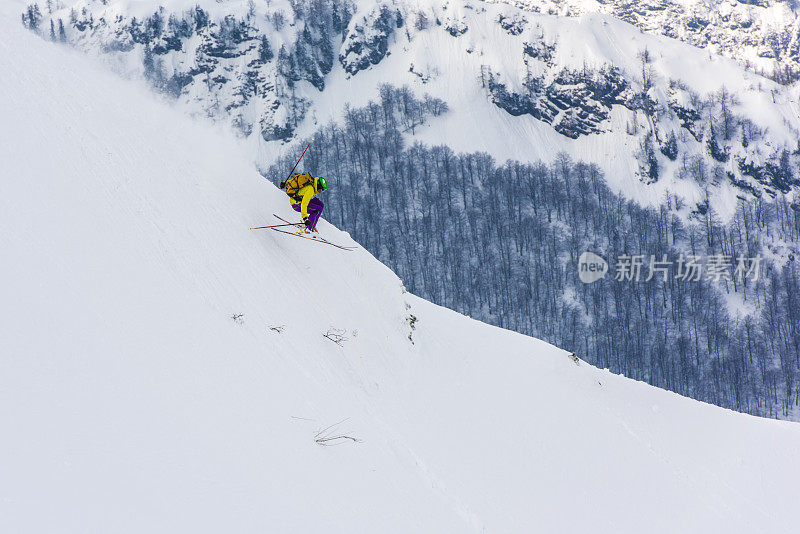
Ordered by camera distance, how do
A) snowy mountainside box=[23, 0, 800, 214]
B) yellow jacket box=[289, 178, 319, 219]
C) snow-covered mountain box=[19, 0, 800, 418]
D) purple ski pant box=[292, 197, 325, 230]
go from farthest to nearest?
snowy mountainside box=[23, 0, 800, 214] → snow-covered mountain box=[19, 0, 800, 418] → purple ski pant box=[292, 197, 325, 230] → yellow jacket box=[289, 178, 319, 219]

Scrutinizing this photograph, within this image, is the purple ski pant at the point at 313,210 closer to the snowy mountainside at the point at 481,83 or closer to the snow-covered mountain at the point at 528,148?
the snow-covered mountain at the point at 528,148

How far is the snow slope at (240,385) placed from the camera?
424 centimetres

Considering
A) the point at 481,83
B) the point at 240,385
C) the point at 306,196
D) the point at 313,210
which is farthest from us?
the point at 481,83

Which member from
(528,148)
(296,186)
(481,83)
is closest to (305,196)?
(296,186)

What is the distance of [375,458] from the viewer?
717cm

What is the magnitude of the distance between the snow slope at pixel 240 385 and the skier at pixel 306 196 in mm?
416

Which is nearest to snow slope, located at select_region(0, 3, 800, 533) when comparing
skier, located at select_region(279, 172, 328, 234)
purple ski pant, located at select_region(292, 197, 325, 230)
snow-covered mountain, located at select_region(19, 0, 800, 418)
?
skier, located at select_region(279, 172, 328, 234)

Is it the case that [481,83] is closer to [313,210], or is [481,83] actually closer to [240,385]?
[313,210]

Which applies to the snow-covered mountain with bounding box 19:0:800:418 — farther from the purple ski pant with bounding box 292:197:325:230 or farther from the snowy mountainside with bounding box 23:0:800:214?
the purple ski pant with bounding box 292:197:325:230

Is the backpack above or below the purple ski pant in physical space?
above

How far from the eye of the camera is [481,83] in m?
135

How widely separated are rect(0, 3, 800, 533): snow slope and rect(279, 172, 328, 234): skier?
0.42 m

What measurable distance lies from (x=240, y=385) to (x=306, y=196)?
6.04 m

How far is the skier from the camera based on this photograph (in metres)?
11.6
